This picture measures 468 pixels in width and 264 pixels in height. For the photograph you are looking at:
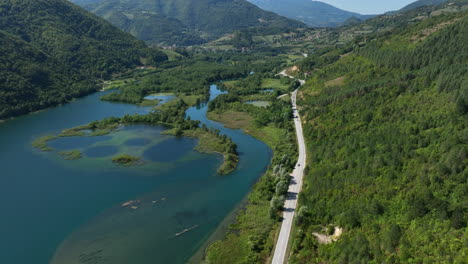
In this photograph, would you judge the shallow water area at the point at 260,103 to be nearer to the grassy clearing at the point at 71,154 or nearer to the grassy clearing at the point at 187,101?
Answer: the grassy clearing at the point at 187,101

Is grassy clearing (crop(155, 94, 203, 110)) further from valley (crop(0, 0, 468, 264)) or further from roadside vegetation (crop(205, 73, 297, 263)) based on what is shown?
roadside vegetation (crop(205, 73, 297, 263))

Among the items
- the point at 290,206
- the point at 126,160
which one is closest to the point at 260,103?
the point at 126,160

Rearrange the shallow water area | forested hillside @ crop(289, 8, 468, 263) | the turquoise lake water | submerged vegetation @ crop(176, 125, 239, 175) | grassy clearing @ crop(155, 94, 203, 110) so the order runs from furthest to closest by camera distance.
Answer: grassy clearing @ crop(155, 94, 203, 110) → the shallow water area → submerged vegetation @ crop(176, 125, 239, 175) → the turquoise lake water → forested hillside @ crop(289, 8, 468, 263)

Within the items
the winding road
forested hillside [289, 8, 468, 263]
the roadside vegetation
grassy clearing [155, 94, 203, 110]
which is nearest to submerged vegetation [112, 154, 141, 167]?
the roadside vegetation

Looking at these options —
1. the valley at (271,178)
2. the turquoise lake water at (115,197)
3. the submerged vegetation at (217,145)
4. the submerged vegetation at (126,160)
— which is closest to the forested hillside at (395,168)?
the valley at (271,178)

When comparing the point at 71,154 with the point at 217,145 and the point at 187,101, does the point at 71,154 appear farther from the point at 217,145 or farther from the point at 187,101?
the point at 187,101

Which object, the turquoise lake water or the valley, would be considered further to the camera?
the turquoise lake water
